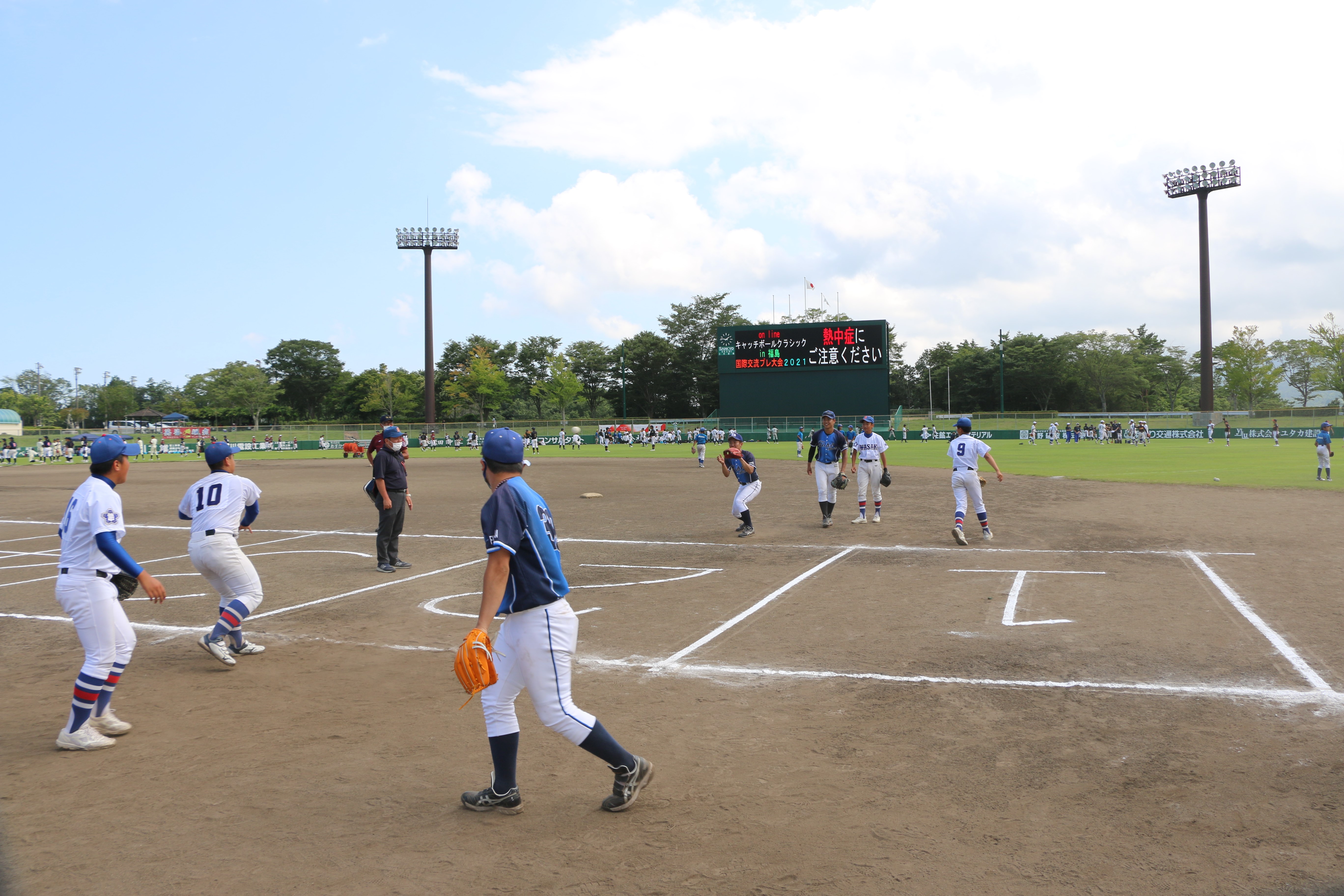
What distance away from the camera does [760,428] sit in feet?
227

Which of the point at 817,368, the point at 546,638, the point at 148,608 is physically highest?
the point at 817,368

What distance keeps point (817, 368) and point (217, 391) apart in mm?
89237

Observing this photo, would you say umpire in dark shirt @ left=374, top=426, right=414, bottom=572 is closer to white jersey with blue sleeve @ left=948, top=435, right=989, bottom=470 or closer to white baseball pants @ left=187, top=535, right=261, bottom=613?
white baseball pants @ left=187, top=535, right=261, bottom=613

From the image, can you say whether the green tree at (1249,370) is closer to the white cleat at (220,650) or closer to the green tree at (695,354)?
the green tree at (695,354)

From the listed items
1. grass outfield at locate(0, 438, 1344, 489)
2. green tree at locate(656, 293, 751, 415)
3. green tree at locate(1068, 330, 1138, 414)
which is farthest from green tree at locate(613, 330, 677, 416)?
green tree at locate(1068, 330, 1138, 414)

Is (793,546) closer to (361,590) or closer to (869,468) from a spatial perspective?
(869,468)

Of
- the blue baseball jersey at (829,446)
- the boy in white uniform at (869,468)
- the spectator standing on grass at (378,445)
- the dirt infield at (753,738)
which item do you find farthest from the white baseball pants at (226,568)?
the boy in white uniform at (869,468)

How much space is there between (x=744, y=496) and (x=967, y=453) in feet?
13.9

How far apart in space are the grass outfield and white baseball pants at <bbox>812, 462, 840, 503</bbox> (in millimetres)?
14168

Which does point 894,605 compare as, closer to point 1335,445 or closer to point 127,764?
point 127,764

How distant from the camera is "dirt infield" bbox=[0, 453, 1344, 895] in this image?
3.98 meters

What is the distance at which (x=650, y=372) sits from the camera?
4407 inches

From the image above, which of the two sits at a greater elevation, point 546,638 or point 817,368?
point 817,368

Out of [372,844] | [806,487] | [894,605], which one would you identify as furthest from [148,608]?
[806,487]
